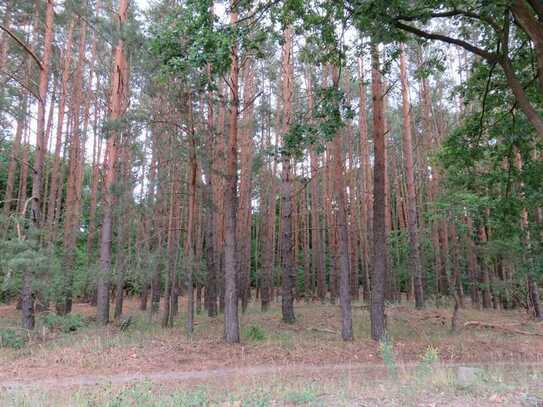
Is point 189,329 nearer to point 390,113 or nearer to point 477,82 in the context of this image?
point 477,82

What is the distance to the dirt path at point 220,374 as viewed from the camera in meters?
7.16

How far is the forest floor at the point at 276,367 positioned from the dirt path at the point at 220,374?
2 cm

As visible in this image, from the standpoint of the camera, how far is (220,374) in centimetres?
809

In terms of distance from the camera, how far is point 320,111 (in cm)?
995

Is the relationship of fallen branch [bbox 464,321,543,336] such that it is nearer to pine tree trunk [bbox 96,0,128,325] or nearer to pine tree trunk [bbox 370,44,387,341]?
pine tree trunk [bbox 370,44,387,341]

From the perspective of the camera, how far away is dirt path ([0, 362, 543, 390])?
23.5ft

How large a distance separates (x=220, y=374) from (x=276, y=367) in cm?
126

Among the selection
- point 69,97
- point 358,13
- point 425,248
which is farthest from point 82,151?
point 425,248

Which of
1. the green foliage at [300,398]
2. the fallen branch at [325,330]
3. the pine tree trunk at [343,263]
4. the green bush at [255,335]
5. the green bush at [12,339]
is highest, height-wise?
the pine tree trunk at [343,263]

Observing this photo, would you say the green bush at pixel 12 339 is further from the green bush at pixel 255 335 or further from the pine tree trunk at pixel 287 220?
the pine tree trunk at pixel 287 220

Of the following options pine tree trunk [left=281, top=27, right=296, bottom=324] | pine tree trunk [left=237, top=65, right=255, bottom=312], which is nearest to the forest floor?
pine tree trunk [left=281, top=27, right=296, bottom=324]

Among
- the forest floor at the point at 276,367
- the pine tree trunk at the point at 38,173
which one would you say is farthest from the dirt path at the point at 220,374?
the pine tree trunk at the point at 38,173

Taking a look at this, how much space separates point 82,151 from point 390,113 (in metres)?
21.0

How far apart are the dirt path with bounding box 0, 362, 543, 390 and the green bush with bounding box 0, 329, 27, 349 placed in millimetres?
3102
